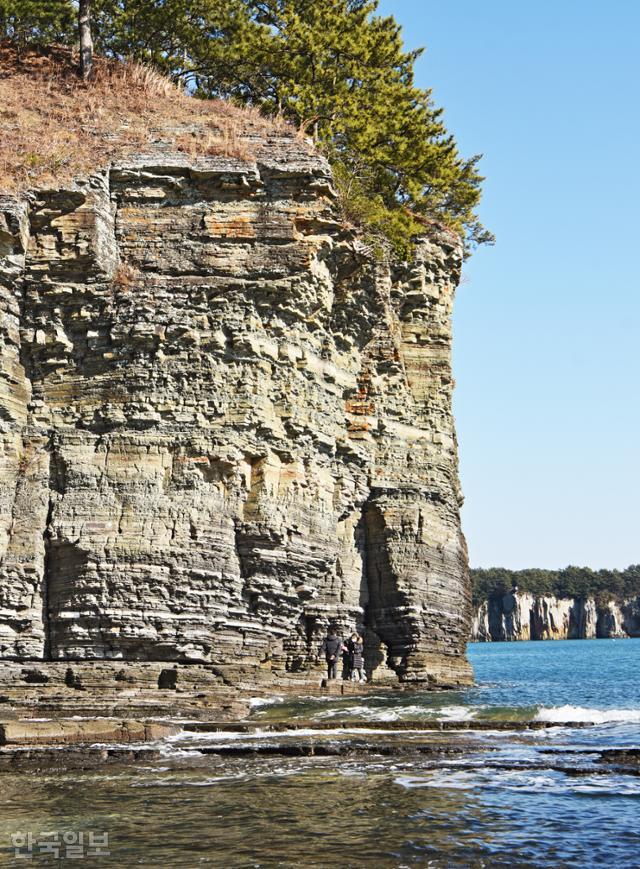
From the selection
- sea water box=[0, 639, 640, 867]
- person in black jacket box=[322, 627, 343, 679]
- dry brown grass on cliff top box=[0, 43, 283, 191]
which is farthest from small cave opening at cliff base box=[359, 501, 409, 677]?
sea water box=[0, 639, 640, 867]

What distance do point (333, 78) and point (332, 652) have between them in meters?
19.7

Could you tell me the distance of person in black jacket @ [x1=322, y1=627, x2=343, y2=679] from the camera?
3197cm

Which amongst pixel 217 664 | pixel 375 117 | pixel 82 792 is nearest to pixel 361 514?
pixel 217 664

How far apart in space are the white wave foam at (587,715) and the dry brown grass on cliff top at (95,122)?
17118mm

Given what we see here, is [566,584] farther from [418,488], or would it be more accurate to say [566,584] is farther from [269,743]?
[269,743]

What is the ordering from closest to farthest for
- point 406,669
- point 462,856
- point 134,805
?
1. point 462,856
2. point 134,805
3. point 406,669

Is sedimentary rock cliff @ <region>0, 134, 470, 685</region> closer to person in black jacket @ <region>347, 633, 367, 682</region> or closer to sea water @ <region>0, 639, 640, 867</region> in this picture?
person in black jacket @ <region>347, 633, 367, 682</region>

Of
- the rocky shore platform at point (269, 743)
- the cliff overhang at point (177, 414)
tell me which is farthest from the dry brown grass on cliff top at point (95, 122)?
the rocky shore platform at point (269, 743)

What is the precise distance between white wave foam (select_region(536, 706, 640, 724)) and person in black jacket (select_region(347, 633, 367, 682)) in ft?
28.5

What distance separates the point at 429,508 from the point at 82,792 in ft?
75.7

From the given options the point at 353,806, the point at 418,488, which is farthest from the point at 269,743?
the point at 418,488

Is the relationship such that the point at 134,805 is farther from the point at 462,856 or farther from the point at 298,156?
the point at 298,156

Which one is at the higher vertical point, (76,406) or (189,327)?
(189,327)

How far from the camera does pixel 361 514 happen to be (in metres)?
35.4
